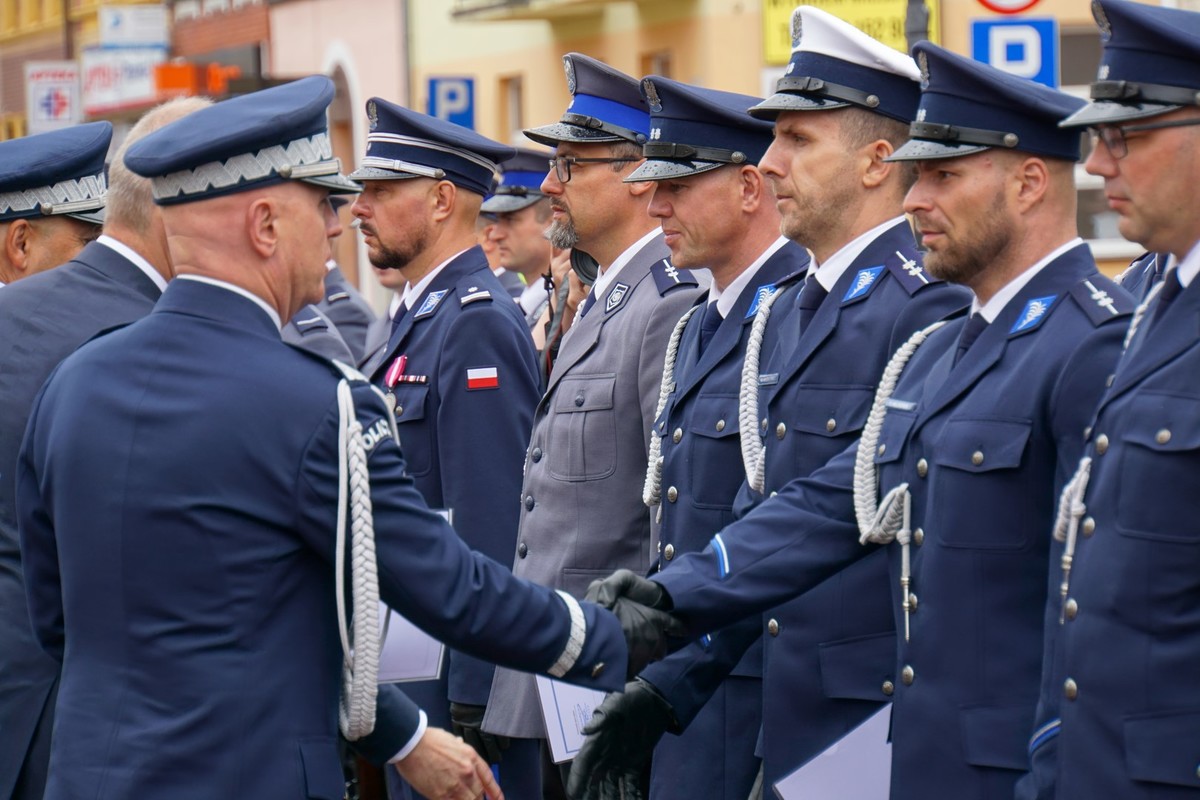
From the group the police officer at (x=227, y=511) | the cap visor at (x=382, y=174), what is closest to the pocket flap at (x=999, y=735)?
the police officer at (x=227, y=511)

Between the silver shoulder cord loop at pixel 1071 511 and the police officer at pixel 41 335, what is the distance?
2441mm

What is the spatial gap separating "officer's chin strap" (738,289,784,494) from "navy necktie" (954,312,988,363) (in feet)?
2.60

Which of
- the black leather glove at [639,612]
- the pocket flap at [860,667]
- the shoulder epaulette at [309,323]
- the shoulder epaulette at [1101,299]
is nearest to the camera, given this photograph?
the shoulder epaulette at [1101,299]

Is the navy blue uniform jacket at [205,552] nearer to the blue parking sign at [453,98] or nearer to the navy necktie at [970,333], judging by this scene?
the navy necktie at [970,333]

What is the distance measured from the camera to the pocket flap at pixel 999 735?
392 cm

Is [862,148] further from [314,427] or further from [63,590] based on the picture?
[63,590]

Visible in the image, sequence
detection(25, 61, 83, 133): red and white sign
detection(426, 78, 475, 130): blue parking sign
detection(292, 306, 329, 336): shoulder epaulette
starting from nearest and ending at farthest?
detection(292, 306, 329, 336): shoulder epaulette, detection(426, 78, 475, 130): blue parking sign, detection(25, 61, 83, 133): red and white sign

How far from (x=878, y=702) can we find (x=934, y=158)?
1267 millimetres

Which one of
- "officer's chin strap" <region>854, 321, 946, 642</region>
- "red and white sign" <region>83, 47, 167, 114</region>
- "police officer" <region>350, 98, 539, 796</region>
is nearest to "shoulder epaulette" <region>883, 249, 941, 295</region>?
"officer's chin strap" <region>854, 321, 946, 642</region>

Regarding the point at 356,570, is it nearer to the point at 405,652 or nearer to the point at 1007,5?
the point at 405,652

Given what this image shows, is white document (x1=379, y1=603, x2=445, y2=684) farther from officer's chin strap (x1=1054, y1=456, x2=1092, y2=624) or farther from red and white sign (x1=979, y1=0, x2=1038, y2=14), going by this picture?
red and white sign (x1=979, y1=0, x2=1038, y2=14)

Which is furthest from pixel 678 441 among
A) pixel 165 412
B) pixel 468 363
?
pixel 165 412

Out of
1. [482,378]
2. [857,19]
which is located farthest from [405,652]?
[857,19]

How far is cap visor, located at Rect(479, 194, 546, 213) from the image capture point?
10.4 metres
